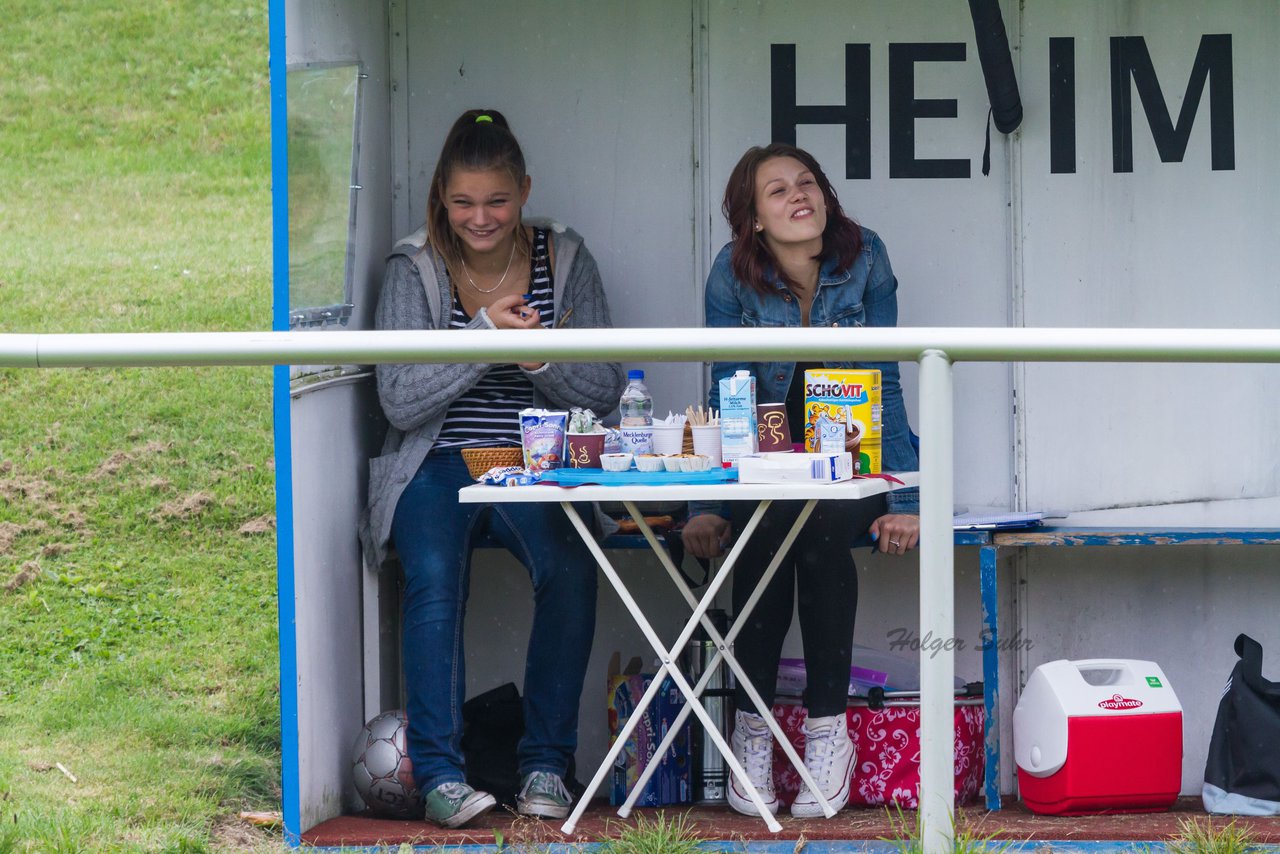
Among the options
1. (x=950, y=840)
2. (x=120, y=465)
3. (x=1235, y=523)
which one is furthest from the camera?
(x=120, y=465)

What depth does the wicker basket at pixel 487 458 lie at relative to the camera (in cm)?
396

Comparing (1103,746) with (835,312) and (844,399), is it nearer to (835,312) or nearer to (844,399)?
(844,399)

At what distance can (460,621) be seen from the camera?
13.1ft

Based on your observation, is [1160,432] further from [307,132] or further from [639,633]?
[307,132]

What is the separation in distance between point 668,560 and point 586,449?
1.07 feet

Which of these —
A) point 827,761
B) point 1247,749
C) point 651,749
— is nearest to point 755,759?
point 827,761

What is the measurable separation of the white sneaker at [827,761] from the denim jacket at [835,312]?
1.97ft

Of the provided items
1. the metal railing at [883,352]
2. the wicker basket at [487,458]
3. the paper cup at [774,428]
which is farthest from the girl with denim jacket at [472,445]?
the metal railing at [883,352]

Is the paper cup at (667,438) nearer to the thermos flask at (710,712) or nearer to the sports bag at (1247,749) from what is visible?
the thermos flask at (710,712)

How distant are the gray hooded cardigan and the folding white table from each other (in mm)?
552

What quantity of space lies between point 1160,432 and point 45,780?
3.50m

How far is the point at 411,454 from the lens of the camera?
4156mm

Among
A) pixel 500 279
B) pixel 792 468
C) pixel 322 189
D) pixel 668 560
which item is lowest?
pixel 668 560

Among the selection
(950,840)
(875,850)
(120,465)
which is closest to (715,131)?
(875,850)
